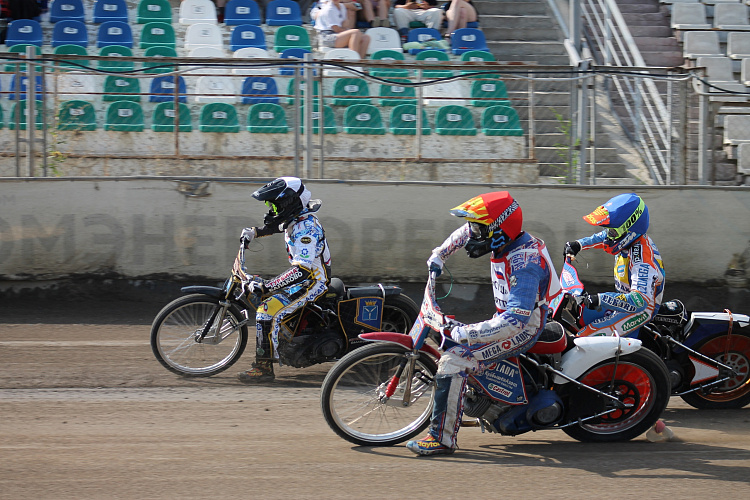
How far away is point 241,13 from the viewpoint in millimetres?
14711

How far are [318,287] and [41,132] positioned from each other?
16.5 feet

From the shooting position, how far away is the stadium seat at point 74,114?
9805 millimetres

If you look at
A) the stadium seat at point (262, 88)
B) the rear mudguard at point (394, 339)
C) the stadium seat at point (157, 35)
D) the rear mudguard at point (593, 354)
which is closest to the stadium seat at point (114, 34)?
the stadium seat at point (157, 35)

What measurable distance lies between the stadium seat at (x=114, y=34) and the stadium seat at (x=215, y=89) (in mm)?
4528

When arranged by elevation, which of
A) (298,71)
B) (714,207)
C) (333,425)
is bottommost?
(333,425)

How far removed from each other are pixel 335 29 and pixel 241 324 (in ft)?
27.0

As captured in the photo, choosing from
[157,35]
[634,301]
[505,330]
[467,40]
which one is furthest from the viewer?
[467,40]

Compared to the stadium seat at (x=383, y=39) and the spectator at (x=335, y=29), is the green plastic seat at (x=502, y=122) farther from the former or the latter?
the stadium seat at (x=383, y=39)

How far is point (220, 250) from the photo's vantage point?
9.79m

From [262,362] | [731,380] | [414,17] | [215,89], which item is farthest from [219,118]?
[731,380]

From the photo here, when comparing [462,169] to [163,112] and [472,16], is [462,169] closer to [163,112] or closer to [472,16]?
[163,112]

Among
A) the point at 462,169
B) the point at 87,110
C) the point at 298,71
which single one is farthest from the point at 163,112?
the point at 462,169

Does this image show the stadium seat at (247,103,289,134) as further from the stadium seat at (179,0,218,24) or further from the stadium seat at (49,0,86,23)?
the stadium seat at (49,0,86,23)

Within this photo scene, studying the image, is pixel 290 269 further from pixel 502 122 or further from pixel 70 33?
pixel 70 33
